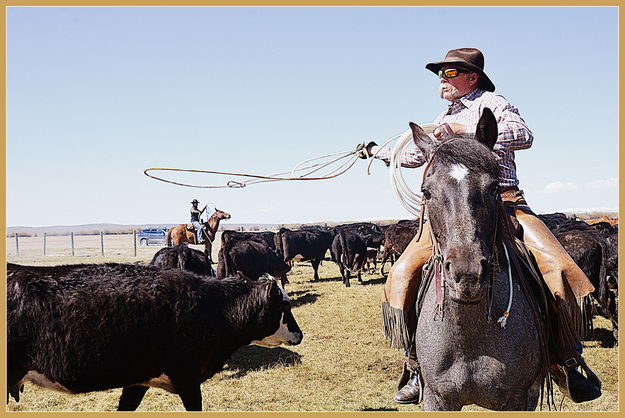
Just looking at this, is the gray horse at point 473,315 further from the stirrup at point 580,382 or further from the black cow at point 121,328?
the black cow at point 121,328

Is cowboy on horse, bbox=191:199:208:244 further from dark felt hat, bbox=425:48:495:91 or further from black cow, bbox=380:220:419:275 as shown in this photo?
dark felt hat, bbox=425:48:495:91

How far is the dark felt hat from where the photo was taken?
441 centimetres

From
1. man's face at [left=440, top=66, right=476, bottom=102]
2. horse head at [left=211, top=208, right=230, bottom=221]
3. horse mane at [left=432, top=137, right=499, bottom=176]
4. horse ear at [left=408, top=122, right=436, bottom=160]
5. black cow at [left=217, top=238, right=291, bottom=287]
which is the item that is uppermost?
man's face at [left=440, top=66, right=476, bottom=102]

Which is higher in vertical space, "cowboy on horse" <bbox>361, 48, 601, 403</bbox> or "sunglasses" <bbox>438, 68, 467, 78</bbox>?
"sunglasses" <bbox>438, 68, 467, 78</bbox>

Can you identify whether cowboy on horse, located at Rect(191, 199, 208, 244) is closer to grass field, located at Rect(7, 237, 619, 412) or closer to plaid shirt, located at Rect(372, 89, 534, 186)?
grass field, located at Rect(7, 237, 619, 412)

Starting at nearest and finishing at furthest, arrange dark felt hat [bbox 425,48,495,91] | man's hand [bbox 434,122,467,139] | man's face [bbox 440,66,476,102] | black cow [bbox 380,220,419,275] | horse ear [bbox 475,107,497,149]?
horse ear [bbox 475,107,497,149] → man's hand [bbox 434,122,467,139] → dark felt hat [bbox 425,48,495,91] → man's face [bbox 440,66,476,102] → black cow [bbox 380,220,419,275]

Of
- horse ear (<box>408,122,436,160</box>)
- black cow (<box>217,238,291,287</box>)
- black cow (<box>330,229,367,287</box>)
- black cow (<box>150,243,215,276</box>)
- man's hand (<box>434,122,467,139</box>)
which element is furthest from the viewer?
black cow (<box>330,229,367,287</box>)

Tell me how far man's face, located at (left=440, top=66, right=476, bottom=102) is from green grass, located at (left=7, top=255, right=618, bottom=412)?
4.40 metres

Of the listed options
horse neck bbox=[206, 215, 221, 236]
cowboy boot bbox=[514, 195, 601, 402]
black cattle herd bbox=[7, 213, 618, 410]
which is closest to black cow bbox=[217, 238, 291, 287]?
horse neck bbox=[206, 215, 221, 236]

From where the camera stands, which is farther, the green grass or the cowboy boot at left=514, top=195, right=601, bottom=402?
the green grass

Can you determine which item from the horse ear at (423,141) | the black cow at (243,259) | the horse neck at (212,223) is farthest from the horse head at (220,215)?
the horse ear at (423,141)

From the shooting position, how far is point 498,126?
157 inches

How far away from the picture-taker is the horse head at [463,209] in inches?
102

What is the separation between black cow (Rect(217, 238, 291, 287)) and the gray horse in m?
12.0
